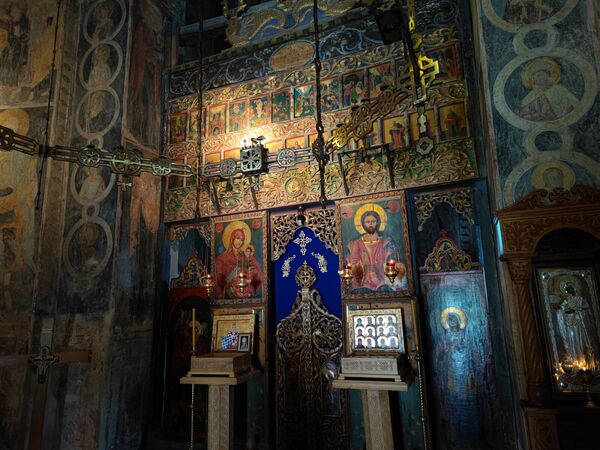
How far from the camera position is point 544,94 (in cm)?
404

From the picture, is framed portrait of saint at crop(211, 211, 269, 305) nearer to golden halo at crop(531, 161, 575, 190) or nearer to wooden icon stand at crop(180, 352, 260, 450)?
wooden icon stand at crop(180, 352, 260, 450)

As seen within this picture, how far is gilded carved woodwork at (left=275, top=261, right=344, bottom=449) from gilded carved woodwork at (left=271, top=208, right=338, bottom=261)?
0.51 m

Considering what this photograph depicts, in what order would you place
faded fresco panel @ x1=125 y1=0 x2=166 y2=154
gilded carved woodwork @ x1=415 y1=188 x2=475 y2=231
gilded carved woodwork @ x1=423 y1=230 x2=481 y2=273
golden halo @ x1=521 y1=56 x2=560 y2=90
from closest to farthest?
golden halo @ x1=521 y1=56 x2=560 y2=90, gilded carved woodwork @ x1=423 y1=230 x2=481 y2=273, gilded carved woodwork @ x1=415 y1=188 x2=475 y2=231, faded fresco panel @ x1=125 y1=0 x2=166 y2=154

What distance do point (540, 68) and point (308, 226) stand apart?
3.49 meters

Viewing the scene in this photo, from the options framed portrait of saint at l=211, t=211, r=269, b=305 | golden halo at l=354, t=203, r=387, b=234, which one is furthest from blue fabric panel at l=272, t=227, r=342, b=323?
golden halo at l=354, t=203, r=387, b=234

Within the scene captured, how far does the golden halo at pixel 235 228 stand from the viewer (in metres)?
6.37

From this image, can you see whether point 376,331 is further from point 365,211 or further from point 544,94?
point 544,94

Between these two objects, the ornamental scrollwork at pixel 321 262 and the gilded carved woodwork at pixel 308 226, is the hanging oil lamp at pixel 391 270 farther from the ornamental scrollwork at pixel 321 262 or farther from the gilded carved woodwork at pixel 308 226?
the ornamental scrollwork at pixel 321 262

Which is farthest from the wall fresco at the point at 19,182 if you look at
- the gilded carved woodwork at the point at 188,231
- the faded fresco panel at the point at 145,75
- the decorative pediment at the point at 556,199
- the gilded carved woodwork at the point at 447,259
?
the decorative pediment at the point at 556,199

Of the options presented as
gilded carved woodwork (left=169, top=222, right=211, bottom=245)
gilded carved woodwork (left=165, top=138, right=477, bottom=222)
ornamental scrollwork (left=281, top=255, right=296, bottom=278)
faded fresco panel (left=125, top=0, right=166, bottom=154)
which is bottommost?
ornamental scrollwork (left=281, top=255, right=296, bottom=278)

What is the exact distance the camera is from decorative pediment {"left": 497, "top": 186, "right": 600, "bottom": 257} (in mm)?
3531

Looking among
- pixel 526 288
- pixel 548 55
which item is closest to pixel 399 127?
pixel 548 55

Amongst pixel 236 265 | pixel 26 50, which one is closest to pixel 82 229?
pixel 236 265

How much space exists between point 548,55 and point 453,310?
3061 mm
